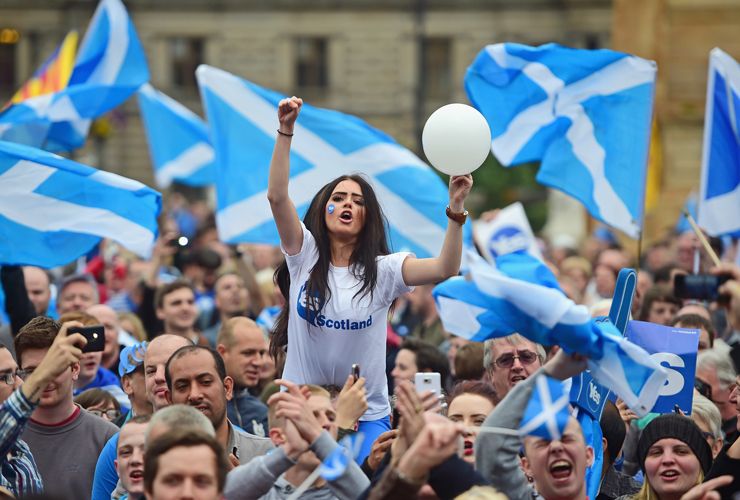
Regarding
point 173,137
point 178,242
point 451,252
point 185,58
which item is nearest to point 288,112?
point 451,252

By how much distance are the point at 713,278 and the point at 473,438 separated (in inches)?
154

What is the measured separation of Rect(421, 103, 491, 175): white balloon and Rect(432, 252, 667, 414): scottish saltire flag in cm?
86

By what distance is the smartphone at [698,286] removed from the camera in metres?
9.63

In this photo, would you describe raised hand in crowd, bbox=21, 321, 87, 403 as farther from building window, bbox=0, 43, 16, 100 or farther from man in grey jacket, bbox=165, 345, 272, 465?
building window, bbox=0, 43, 16, 100

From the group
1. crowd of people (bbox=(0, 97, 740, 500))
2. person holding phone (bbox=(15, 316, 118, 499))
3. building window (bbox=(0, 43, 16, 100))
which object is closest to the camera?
crowd of people (bbox=(0, 97, 740, 500))

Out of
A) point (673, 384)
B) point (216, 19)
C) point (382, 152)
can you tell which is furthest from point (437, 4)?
point (673, 384)

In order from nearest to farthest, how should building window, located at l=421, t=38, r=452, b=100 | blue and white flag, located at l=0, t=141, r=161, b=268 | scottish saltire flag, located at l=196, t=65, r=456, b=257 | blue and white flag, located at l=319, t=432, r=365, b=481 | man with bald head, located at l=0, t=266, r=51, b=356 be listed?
blue and white flag, located at l=319, t=432, r=365, b=481
blue and white flag, located at l=0, t=141, r=161, b=268
man with bald head, located at l=0, t=266, r=51, b=356
scottish saltire flag, located at l=196, t=65, r=456, b=257
building window, located at l=421, t=38, r=452, b=100

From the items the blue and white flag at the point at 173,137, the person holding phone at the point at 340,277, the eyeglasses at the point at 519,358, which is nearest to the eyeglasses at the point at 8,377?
the person holding phone at the point at 340,277

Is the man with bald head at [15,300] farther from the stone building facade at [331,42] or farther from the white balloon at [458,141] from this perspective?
the stone building facade at [331,42]

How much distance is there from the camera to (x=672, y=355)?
729cm

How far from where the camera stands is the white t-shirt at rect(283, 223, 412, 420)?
6766 millimetres

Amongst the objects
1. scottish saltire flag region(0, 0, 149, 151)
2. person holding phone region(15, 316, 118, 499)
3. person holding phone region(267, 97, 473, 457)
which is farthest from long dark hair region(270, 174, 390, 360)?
scottish saltire flag region(0, 0, 149, 151)

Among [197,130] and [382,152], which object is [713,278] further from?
[197,130]

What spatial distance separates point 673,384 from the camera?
7238 millimetres
